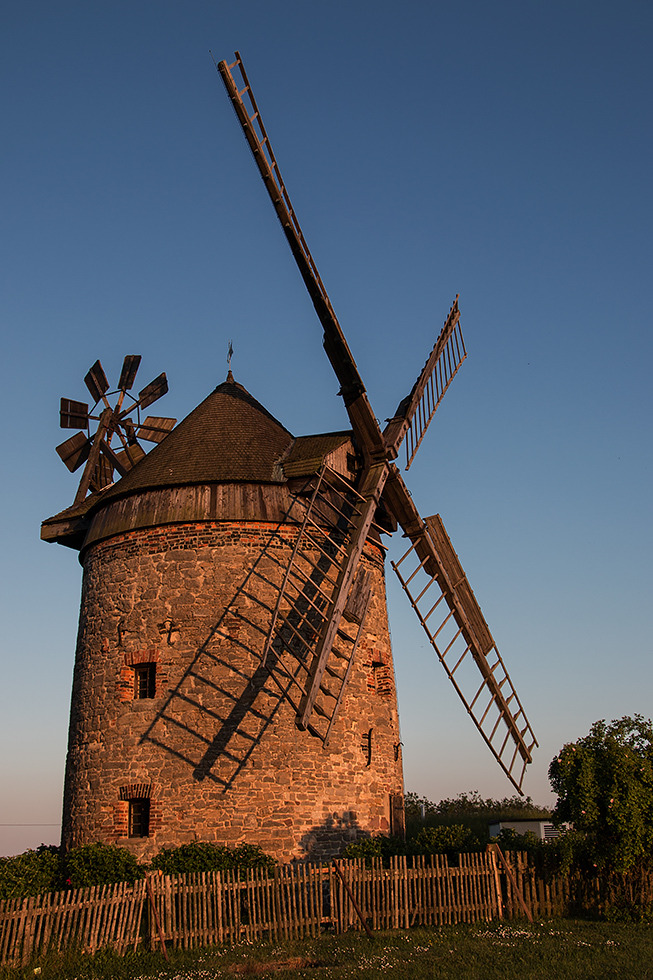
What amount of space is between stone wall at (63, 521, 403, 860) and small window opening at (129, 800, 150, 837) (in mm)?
128

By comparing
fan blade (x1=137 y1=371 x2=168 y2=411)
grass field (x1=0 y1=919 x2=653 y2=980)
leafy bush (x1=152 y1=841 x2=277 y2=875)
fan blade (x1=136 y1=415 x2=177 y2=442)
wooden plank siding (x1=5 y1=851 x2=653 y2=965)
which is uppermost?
fan blade (x1=137 y1=371 x2=168 y2=411)

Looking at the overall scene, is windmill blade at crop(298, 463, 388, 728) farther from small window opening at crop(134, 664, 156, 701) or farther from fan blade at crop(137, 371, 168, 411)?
fan blade at crop(137, 371, 168, 411)

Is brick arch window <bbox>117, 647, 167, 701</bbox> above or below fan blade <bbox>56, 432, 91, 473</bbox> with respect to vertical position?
below

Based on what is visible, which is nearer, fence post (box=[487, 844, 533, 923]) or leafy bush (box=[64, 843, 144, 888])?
fence post (box=[487, 844, 533, 923])

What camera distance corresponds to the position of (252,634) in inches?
583

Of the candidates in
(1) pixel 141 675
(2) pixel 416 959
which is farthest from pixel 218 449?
(2) pixel 416 959

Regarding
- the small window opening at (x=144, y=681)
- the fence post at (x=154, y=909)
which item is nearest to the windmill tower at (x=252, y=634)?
the small window opening at (x=144, y=681)

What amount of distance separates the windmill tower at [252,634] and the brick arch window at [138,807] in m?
0.04

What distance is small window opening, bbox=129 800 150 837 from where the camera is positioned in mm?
14258

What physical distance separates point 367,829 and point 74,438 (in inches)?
428

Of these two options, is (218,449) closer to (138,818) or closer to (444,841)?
(138,818)

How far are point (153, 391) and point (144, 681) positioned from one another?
827 cm

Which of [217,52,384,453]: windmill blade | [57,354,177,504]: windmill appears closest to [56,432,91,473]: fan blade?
[57,354,177,504]: windmill

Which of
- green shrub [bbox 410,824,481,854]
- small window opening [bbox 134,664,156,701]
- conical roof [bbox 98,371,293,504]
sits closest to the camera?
green shrub [bbox 410,824,481,854]
